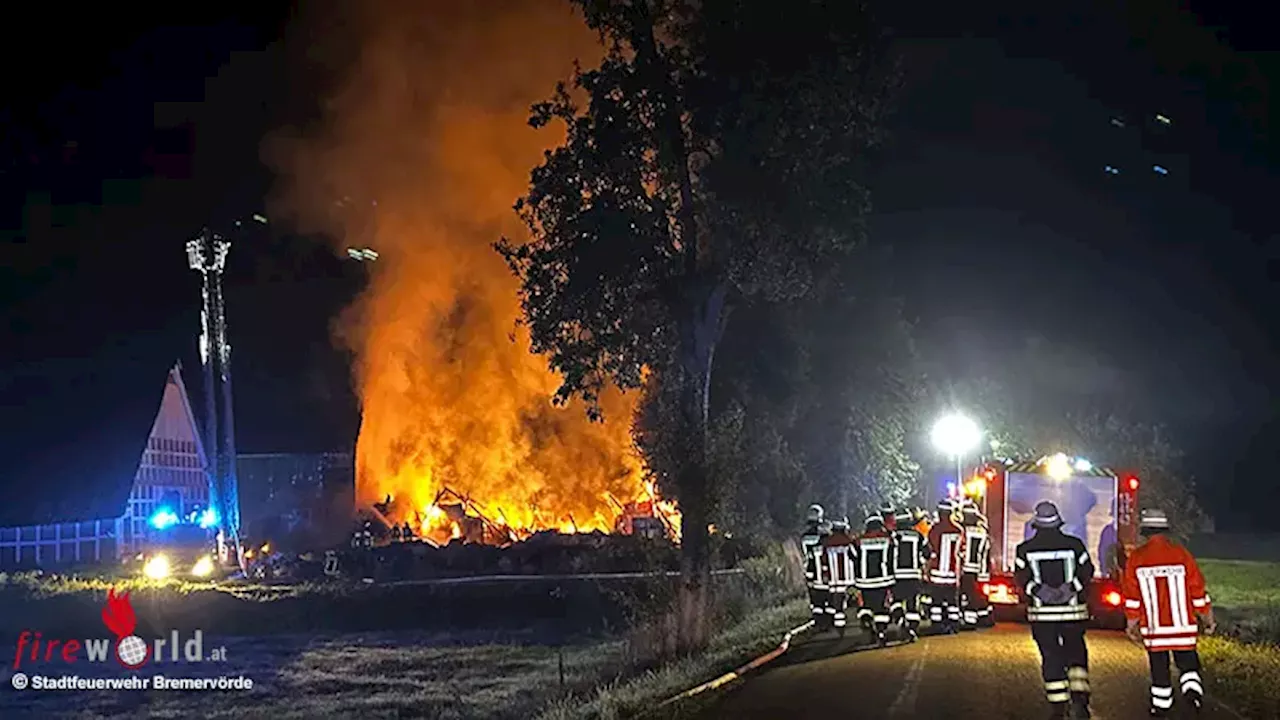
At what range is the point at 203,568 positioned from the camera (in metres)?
40.3

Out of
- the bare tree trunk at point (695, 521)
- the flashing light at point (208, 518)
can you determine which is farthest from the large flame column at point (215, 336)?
the bare tree trunk at point (695, 521)

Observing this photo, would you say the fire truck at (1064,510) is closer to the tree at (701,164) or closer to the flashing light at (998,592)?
the flashing light at (998,592)

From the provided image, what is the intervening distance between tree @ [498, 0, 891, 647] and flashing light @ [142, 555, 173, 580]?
19.4m

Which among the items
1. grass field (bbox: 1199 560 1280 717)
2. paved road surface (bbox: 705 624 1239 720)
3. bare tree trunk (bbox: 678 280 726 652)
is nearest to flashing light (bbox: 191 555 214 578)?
bare tree trunk (bbox: 678 280 726 652)

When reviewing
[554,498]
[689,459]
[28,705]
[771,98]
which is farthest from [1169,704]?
[554,498]

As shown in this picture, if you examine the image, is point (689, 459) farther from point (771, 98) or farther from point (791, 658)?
point (771, 98)

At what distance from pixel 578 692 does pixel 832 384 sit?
22698 mm

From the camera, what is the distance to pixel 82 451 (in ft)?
156

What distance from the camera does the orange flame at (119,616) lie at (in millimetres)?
30406

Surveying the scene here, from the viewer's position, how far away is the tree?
22.0 metres

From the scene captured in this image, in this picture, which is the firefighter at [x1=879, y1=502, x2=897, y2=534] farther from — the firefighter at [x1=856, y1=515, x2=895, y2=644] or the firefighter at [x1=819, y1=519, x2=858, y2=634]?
the firefighter at [x1=856, y1=515, x2=895, y2=644]

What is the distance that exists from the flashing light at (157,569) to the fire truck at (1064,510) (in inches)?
923

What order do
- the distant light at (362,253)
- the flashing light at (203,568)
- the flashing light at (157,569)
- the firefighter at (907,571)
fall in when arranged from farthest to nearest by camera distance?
the distant light at (362,253) < the flashing light at (203,568) < the flashing light at (157,569) < the firefighter at (907,571)

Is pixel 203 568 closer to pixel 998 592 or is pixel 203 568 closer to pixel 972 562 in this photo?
pixel 998 592
